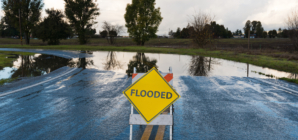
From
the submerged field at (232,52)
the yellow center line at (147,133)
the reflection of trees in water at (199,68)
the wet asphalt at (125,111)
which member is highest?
the submerged field at (232,52)

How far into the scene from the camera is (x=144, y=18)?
167ft

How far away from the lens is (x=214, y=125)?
523cm

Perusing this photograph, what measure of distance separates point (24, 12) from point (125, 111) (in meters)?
59.5

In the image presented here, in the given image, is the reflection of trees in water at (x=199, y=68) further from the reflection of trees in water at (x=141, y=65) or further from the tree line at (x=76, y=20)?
the tree line at (x=76, y=20)

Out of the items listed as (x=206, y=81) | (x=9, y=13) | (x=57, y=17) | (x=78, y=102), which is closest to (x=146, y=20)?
(x=57, y=17)

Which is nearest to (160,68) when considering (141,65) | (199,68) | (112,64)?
(141,65)

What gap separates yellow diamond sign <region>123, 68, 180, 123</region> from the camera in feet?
15.0

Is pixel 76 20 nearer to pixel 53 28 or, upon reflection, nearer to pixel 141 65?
pixel 53 28

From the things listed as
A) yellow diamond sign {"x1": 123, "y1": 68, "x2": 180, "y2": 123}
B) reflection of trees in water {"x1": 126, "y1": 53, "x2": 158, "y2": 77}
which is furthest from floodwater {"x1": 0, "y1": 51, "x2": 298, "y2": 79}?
yellow diamond sign {"x1": 123, "y1": 68, "x2": 180, "y2": 123}

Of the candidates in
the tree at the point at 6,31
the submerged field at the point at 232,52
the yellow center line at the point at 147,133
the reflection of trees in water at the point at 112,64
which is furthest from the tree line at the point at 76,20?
the tree at the point at 6,31

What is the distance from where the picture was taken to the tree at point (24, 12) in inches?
2164

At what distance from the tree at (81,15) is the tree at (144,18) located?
9724 millimetres

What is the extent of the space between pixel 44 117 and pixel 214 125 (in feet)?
12.9

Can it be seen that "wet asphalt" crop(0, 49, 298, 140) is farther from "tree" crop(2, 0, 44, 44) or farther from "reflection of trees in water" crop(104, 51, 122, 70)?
"tree" crop(2, 0, 44, 44)
